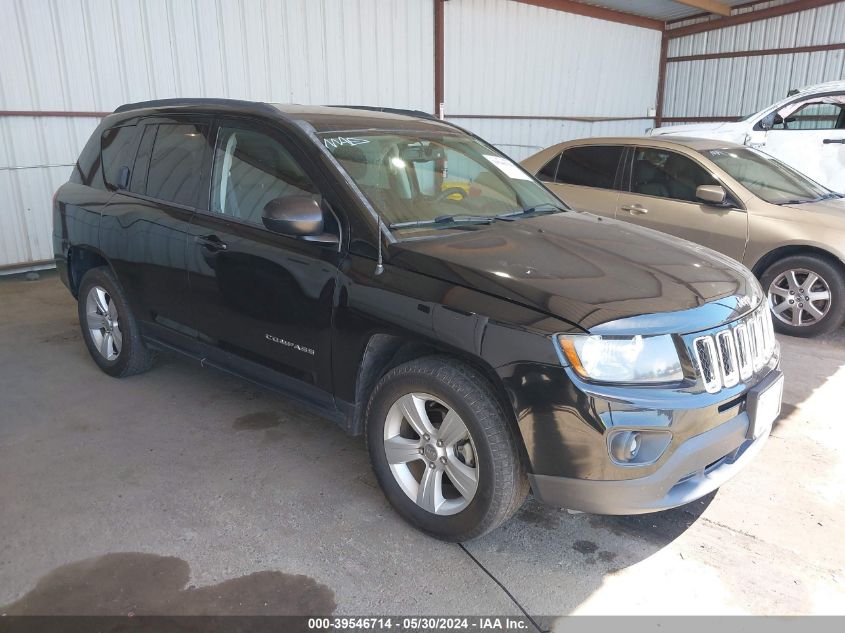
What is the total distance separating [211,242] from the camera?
3406 mm

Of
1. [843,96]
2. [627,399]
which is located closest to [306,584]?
[627,399]

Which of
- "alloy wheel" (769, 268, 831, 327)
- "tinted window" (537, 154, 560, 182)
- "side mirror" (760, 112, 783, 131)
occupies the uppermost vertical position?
"side mirror" (760, 112, 783, 131)

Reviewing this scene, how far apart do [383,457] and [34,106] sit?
704cm

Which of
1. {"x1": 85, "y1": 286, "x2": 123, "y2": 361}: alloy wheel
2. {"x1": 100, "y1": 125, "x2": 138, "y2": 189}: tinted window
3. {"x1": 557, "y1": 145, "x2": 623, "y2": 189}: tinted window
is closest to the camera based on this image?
{"x1": 100, "y1": 125, "x2": 138, "y2": 189}: tinted window

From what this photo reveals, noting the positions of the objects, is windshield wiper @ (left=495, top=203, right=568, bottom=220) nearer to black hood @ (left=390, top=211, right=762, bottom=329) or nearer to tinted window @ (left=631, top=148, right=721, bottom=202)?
black hood @ (left=390, top=211, right=762, bottom=329)

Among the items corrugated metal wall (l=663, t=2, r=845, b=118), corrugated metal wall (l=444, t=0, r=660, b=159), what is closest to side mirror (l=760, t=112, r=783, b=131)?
corrugated metal wall (l=444, t=0, r=660, b=159)

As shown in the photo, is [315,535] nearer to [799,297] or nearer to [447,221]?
[447,221]

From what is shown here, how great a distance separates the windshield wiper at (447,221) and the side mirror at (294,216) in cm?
33

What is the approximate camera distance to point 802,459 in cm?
351

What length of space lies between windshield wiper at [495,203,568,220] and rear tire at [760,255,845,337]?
2.94 m

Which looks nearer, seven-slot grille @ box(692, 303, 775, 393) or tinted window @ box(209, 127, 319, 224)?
Result: seven-slot grille @ box(692, 303, 775, 393)

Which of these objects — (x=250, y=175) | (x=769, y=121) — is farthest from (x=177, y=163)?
(x=769, y=121)

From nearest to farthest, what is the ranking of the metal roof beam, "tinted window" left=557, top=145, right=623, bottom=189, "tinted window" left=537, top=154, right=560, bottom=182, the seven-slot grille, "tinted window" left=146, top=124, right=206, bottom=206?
the seven-slot grille → "tinted window" left=146, top=124, right=206, bottom=206 → "tinted window" left=557, top=145, right=623, bottom=189 → "tinted window" left=537, top=154, right=560, bottom=182 → the metal roof beam

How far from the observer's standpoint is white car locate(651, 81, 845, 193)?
8688mm
